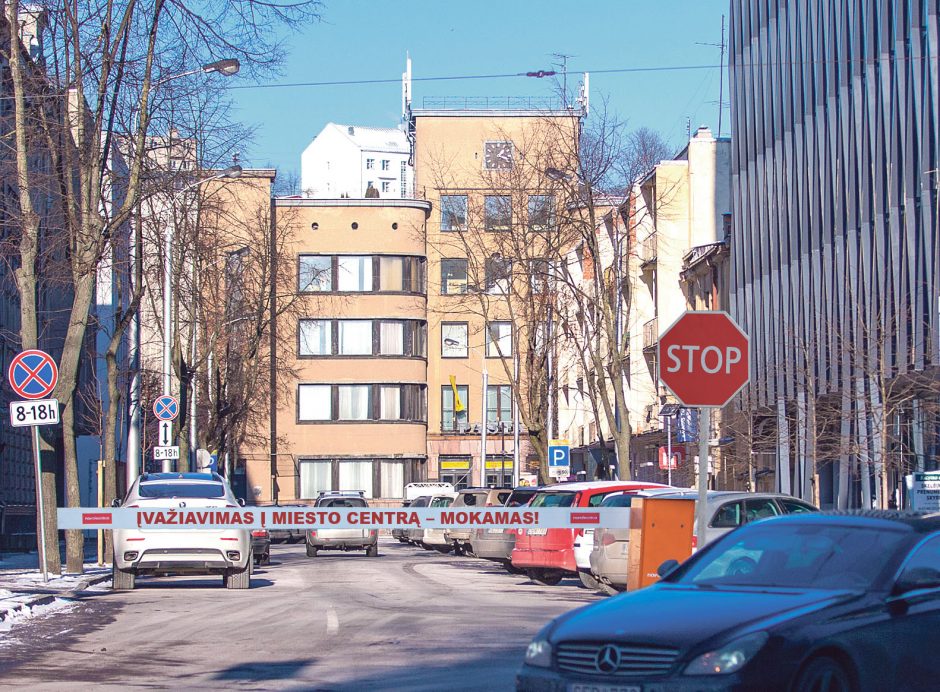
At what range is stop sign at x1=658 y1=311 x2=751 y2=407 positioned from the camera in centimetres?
1237

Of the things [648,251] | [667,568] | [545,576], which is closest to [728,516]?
[545,576]

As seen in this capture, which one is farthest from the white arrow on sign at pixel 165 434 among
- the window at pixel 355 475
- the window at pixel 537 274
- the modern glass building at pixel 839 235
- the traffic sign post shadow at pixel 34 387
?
the window at pixel 355 475

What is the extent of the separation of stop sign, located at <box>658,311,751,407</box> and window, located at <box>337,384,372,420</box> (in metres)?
61.0

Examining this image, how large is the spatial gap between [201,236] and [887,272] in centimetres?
2049

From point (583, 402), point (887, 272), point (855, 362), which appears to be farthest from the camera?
point (583, 402)

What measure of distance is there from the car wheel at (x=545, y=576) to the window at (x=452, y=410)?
166 feet

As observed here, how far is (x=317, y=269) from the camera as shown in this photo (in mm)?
72562

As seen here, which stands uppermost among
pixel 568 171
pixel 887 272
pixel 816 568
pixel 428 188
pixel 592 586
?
pixel 428 188

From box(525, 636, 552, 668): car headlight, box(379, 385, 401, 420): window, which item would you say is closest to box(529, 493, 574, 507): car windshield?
box(525, 636, 552, 668): car headlight

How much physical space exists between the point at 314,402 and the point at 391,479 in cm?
547

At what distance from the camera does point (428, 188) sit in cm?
7700

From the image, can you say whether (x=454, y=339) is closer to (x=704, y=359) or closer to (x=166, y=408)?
(x=166, y=408)

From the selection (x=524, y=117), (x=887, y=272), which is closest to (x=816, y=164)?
(x=887, y=272)

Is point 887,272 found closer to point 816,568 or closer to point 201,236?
point 201,236
